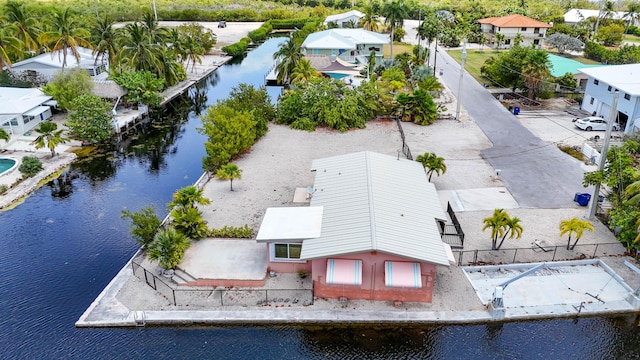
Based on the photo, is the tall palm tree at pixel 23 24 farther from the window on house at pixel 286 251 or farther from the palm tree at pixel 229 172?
the window on house at pixel 286 251

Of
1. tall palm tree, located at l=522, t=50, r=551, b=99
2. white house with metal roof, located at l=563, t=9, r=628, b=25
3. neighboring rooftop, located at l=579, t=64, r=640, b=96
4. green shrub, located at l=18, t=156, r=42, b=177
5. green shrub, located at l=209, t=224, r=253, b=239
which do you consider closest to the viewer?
green shrub, located at l=209, t=224, r=253, b=239

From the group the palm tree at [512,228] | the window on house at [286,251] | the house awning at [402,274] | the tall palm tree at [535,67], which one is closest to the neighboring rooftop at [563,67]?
the tall palm tree at [535,67]

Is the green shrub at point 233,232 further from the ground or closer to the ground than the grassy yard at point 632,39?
closer to the ground

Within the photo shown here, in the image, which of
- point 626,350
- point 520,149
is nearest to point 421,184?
point 626,350

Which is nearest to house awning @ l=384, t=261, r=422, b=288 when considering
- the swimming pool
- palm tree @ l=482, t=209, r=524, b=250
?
palm tree @ l=482, t=209, r=524, b=250

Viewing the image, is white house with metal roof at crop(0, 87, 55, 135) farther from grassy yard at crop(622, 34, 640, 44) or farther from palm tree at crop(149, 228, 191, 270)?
grassy yard at crop(622, 34, 640, 44)

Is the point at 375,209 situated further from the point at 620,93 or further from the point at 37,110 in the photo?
the point at 37,110
